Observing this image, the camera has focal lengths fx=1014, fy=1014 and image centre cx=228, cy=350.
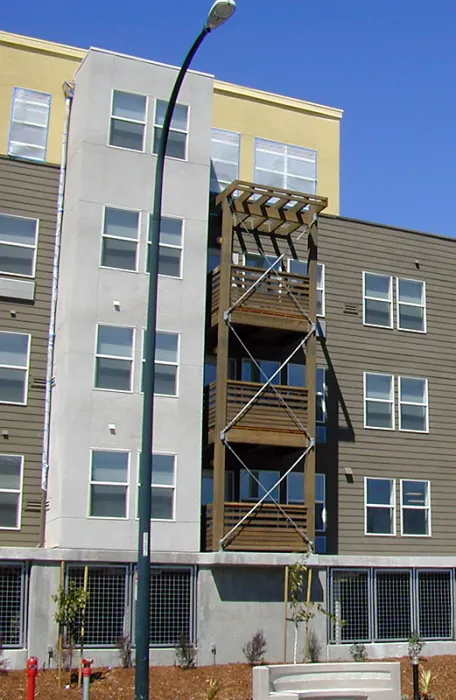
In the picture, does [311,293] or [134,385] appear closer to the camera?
[134,385]

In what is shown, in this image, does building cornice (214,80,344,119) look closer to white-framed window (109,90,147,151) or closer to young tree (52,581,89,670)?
white-framed window (109,90,147,151)

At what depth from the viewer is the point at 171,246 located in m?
26.9

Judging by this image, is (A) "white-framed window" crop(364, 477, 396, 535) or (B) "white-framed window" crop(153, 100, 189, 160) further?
(A) "white-framed window" crop(364, 477, 396, 535)

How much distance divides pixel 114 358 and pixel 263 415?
416 cm

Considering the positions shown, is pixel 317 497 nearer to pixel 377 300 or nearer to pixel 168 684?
pixel 377 300

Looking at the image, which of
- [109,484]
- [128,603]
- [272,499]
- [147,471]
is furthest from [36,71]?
[147,471]

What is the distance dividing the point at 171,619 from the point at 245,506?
3.39 m

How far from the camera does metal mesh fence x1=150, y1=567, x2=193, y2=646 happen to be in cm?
2427

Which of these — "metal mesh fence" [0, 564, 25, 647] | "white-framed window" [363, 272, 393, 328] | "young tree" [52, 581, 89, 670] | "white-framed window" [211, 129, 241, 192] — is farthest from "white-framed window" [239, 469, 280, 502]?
"white-framed window" [211, 129, 241, 192]

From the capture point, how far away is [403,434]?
30.5 meters

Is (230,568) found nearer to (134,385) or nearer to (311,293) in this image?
(134,385)

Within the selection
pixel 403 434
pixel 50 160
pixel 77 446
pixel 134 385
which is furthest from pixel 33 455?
pixel 403 434

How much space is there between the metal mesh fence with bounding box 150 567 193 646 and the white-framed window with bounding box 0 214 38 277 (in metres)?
8.41

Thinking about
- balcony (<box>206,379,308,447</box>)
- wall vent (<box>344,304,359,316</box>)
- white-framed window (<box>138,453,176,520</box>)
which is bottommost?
white-framed window (<box>138,453,176,520</box>)
